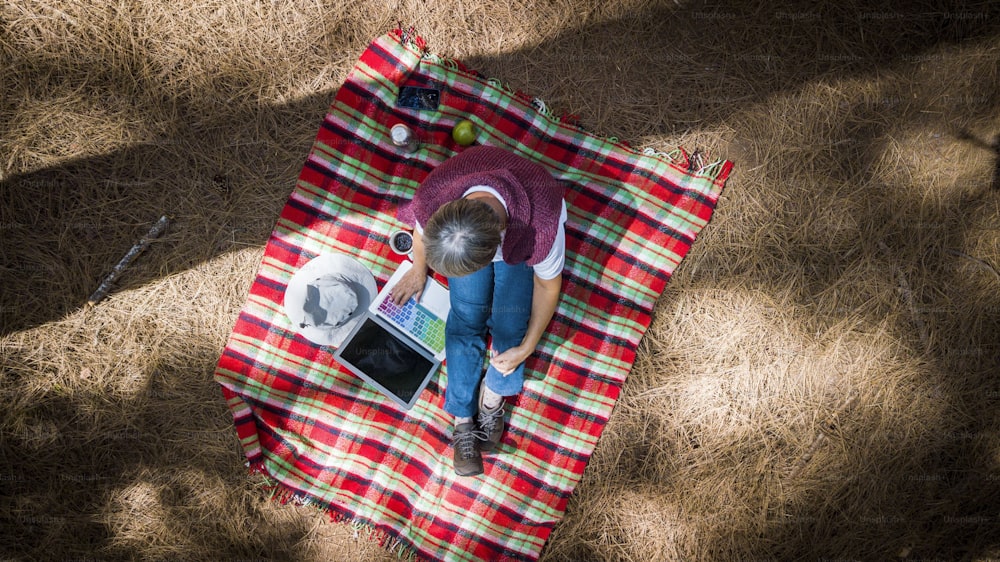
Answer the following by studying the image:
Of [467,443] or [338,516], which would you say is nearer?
[467,443]

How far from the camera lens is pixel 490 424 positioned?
9.95ft

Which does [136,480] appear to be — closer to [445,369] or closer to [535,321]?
[445,369]

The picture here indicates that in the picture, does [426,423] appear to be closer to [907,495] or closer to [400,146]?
[400,146]

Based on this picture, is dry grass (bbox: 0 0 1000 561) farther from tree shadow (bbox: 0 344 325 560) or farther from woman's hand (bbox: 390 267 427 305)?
woman's hand (bbox: 390 267 427 305)

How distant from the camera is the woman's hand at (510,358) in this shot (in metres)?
2.87

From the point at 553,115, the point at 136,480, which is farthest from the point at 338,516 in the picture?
the point at 553,115

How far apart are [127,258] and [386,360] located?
5.20ft

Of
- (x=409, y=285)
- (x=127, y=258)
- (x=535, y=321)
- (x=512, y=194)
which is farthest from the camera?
(x=127, y=258)

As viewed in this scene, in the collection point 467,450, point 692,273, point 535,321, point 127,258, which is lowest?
point 467,450

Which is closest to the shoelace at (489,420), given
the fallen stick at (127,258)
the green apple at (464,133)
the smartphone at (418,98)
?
the green apple at (464,133)

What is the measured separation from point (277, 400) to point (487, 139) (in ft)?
6.27

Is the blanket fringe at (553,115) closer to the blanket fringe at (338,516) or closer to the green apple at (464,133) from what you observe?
the green apple at (464,133)

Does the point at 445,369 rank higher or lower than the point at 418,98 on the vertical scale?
lower

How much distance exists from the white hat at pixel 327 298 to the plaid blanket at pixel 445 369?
0.27 feet
